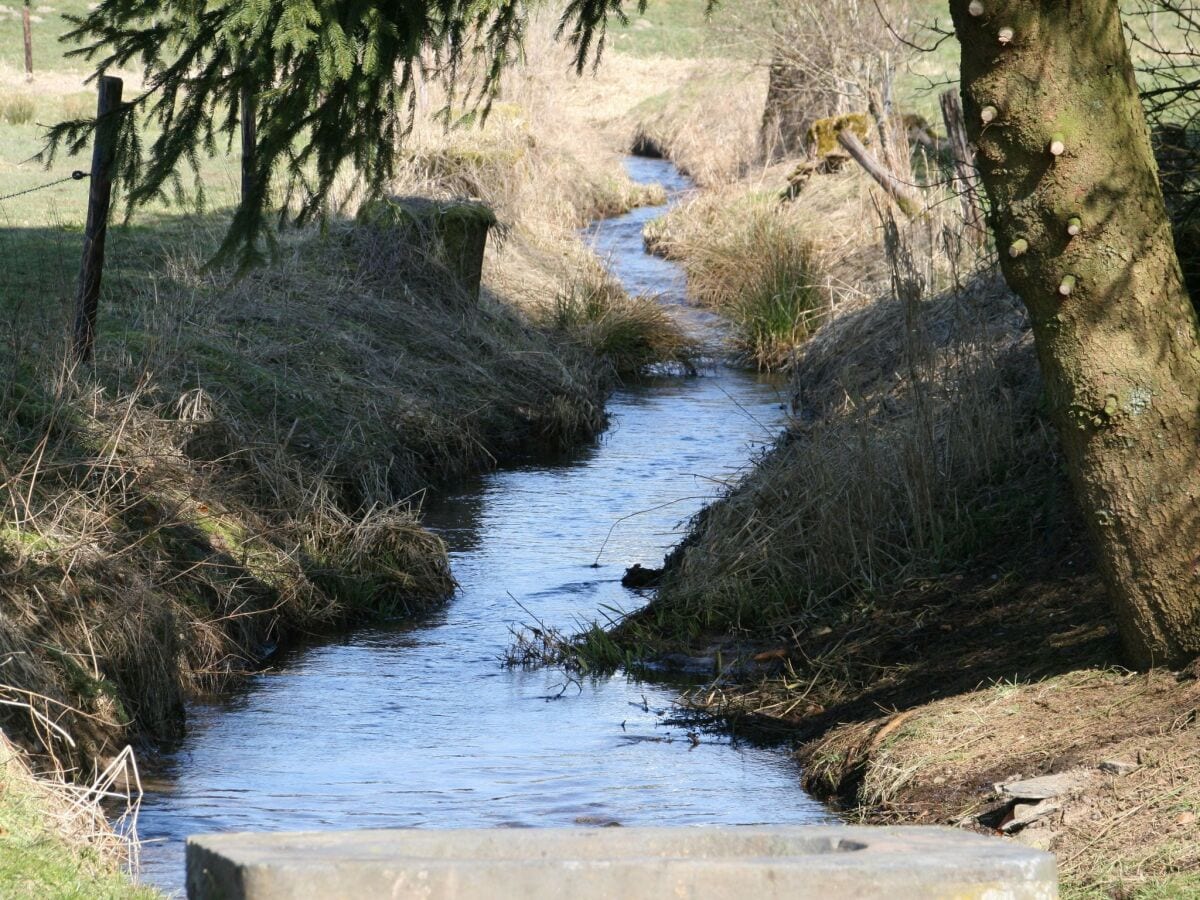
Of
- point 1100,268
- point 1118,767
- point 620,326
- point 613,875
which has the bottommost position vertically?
point 620,326

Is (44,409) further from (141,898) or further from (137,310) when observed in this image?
(141,898)

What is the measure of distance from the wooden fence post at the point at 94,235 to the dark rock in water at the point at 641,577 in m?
3.43

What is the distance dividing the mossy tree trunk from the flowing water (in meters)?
1.66

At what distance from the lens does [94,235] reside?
9.32 m

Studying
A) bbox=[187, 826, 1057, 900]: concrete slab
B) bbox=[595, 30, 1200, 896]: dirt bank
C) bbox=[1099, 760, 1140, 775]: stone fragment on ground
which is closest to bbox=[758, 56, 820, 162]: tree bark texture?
bbox=[595, 30, 1200, 896]: dirt bank

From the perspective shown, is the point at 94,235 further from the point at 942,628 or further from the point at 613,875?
the point at 613,875

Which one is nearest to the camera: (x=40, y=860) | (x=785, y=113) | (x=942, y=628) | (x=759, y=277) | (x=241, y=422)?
(x=40, y=860)

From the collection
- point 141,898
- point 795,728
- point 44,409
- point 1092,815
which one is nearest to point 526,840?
point 141,898

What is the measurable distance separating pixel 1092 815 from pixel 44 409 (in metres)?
5.78

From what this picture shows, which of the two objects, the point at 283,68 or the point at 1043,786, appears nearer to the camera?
the point at 1043,786

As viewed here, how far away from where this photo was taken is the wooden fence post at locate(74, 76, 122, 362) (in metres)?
8.88

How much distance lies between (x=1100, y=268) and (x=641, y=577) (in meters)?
4.90

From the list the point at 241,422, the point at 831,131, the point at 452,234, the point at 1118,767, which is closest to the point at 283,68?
the point at 241,422

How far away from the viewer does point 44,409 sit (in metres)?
8.58
